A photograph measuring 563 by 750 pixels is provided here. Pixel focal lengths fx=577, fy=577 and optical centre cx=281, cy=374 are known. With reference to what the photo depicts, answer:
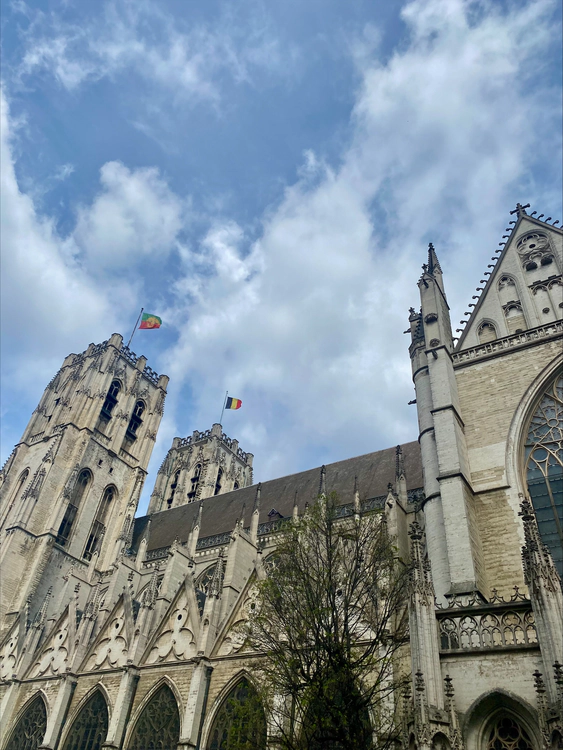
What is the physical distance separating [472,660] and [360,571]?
261 cm

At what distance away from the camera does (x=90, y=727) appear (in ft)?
58.1

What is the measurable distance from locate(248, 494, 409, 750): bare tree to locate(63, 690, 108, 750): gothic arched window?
7197 mm

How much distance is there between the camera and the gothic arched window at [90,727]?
17.2m

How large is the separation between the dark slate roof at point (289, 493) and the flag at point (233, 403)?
1716 centimetres

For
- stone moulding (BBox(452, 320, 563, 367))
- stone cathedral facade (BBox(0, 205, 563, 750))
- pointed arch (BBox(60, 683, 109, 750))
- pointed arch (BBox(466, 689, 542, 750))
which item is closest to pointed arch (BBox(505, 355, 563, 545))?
stone cathedral facade (BBox(0, 205, 563, 750))

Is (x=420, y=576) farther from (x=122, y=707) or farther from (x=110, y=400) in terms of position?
(x=110, y=400)

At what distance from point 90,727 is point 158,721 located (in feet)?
10.1

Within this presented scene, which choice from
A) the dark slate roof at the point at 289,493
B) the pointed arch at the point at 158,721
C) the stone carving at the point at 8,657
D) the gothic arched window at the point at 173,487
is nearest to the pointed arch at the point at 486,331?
the dark slate roof at the point at 289,493

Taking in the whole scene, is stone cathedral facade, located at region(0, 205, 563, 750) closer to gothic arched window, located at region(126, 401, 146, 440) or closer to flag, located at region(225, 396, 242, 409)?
gothic arched window, located at region(126, 401, 146, 440)

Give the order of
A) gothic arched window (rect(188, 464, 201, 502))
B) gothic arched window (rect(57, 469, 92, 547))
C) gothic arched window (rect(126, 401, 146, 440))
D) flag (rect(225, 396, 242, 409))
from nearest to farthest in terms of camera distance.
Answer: gothic arched window (rect(57, 469, 92, 547)), gothic arched window (rect(126, 401, 146, 440)), gothic arched window (rect(188, 464, 201, 502)), flag (rect(225, 396, 242, 409))

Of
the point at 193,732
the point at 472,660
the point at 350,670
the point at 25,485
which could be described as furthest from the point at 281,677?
the point at 25,485

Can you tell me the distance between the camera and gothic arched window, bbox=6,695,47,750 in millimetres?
19000

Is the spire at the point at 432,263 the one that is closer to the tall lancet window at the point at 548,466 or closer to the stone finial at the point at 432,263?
the stone finial at the point at 432,263

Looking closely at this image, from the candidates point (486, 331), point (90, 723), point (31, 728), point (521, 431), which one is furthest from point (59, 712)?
point (486, 331)
